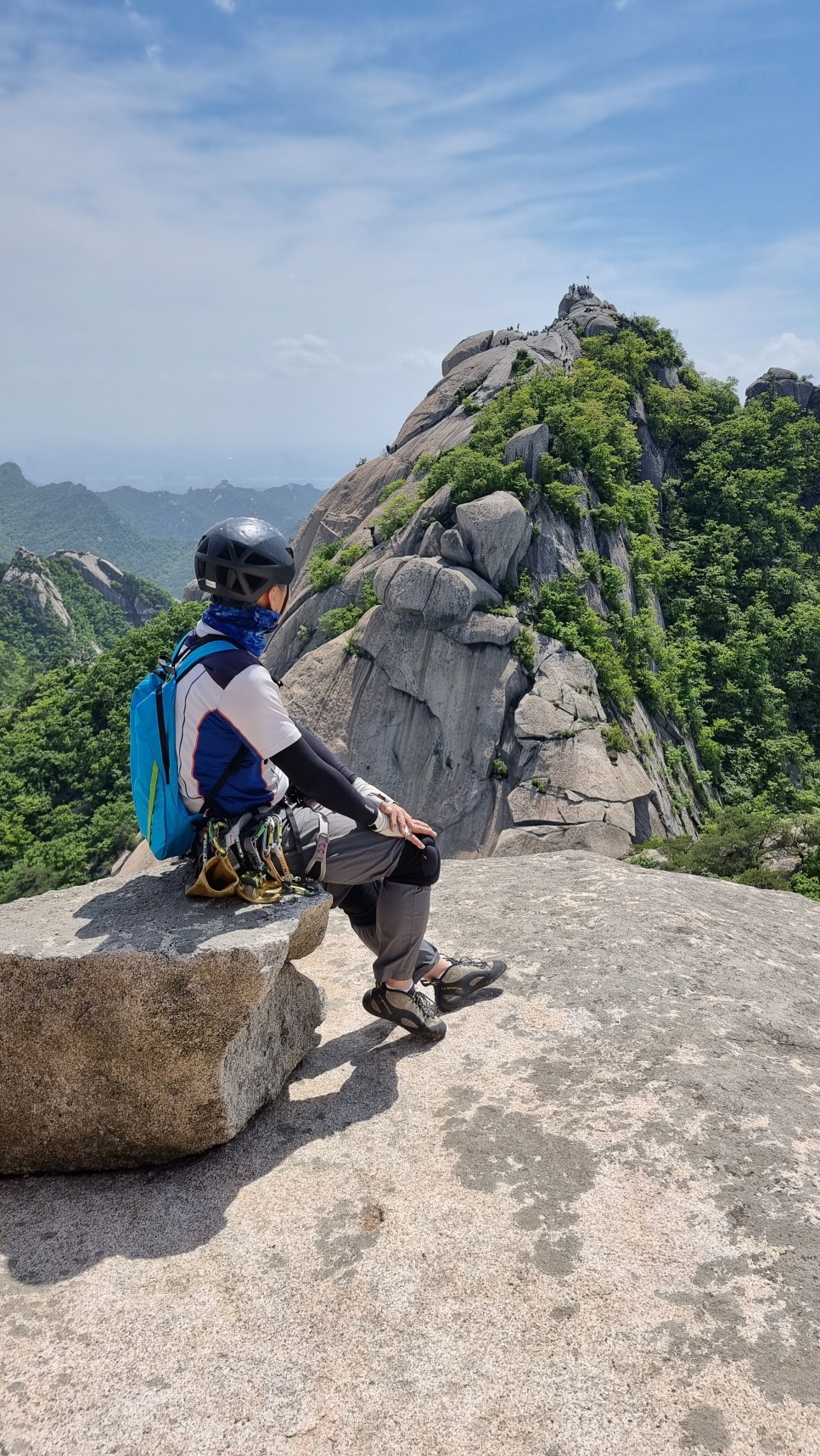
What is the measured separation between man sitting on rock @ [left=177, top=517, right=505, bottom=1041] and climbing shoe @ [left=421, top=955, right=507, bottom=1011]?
0.45 metres

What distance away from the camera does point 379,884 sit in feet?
17.2

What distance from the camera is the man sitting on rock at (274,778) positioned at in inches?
166

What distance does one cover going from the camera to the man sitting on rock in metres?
4.21

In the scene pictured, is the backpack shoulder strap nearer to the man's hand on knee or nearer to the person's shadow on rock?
the man's hand on knee

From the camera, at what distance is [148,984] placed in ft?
13.1

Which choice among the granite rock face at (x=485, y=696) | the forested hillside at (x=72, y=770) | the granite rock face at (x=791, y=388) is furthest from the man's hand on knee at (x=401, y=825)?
the granite rock face at (x=791, y=388)

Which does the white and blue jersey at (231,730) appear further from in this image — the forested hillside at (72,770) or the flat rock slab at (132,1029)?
the forested hillside at (72,770)

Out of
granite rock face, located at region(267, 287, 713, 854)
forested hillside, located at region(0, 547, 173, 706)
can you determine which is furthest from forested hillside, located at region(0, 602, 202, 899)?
forested hillside, located at region(0, 547, 173, 706)

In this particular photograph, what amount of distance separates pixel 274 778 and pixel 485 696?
812 inches

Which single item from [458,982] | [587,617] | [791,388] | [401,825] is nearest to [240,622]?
[401,825]

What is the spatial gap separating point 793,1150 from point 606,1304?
1.36 meters

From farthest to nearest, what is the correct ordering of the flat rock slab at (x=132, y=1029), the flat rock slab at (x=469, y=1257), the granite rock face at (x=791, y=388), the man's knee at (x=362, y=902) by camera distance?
the granite rock face at (x=791, y=388), the man's knee at (x=362, y=902), the flat rock slab at (x=132, y=1029), the flat rock slab at (x=469, y=1257)

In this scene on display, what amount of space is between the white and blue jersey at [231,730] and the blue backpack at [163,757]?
0.04 m

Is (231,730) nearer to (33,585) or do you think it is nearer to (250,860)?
(250,860)
